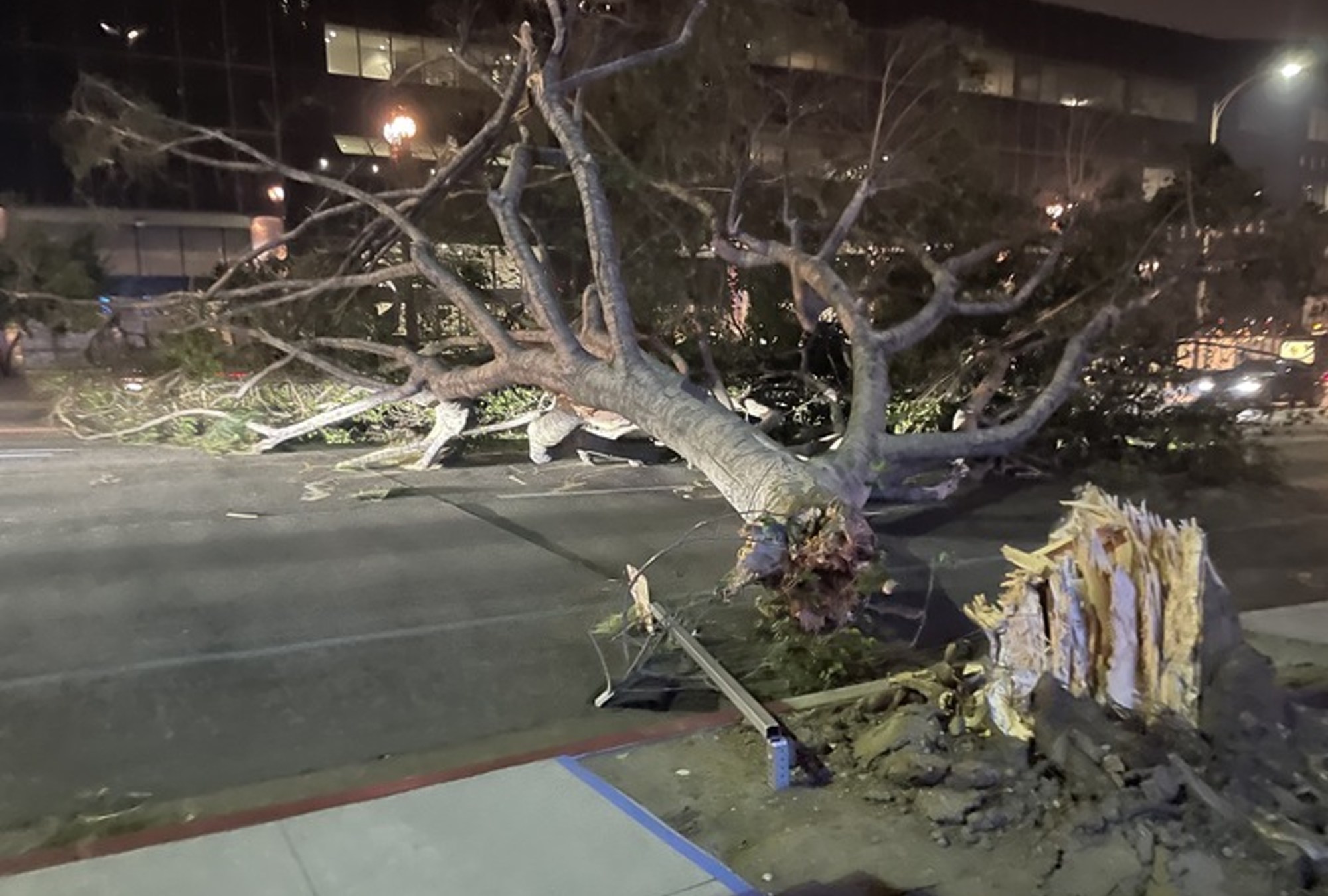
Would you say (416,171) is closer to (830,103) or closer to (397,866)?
(830,103)

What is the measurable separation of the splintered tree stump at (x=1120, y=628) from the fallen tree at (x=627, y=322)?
1636 mm

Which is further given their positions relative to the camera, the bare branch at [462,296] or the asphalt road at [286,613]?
the bare branch at [462,296]

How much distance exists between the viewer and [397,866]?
3701 millimetres

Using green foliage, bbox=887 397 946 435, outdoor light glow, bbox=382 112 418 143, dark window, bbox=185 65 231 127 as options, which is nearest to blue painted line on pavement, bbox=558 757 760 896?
green foliage, bbox=887 397 946 435

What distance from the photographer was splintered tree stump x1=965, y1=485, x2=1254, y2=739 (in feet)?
15.2

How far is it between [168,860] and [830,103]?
15.2 meters

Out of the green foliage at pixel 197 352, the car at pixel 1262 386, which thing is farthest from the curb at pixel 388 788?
the car at pixel 1262 386

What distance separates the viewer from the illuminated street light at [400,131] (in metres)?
15.2

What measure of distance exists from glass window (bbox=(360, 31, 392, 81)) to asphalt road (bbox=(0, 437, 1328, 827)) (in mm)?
22075

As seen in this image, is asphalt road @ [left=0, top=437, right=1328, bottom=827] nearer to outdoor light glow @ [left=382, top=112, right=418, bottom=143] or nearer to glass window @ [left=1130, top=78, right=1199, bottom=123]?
outdoor light glow @ [left=382, top=112, right=418, bottom=143]

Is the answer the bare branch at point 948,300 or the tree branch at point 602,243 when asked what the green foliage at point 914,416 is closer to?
the bare branch at point 948,300

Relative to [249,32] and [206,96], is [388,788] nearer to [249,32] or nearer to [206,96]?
[206,96]

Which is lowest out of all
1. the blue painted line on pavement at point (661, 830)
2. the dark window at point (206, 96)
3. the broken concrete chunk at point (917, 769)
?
the blue painted line on pavement at point (661, 830)

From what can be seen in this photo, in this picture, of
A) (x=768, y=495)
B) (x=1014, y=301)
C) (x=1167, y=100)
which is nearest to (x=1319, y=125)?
(x=1167, y=100)
